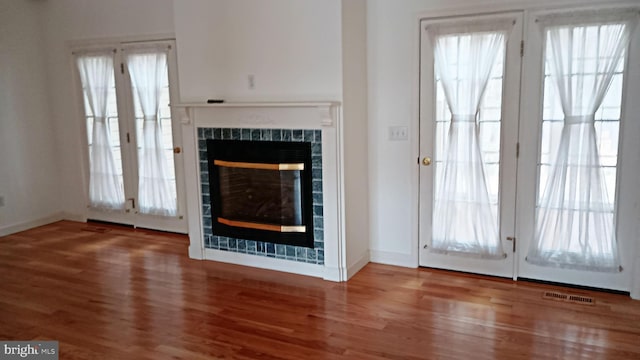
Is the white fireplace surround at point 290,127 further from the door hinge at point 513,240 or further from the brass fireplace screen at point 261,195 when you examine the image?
the door hinge at point 513,240

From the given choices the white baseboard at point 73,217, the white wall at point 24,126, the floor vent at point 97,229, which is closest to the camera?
the white wall at point 24,126

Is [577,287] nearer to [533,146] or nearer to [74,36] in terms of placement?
[533,146]

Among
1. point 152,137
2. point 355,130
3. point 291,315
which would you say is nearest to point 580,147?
point 355,130

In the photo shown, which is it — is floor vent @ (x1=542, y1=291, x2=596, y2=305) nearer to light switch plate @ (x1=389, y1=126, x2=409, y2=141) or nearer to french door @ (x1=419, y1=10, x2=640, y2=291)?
french door @ (x1=419, y1=10, x2=640, y2=291)

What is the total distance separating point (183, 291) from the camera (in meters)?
4.22

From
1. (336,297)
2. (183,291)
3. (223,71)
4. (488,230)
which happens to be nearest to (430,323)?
(336,297)

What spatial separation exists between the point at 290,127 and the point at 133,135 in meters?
2.51

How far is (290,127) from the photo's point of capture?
4.36m

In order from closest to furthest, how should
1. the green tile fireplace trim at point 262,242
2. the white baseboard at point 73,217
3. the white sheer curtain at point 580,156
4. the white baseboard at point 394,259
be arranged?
the white sheer curtain at point 580,156
the green tile fireplace trim at point 262,242
the white baseboard at point 394,259
the white baseboard at point 73,217

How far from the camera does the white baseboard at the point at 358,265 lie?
4.40m

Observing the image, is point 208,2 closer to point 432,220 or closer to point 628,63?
point 432,220

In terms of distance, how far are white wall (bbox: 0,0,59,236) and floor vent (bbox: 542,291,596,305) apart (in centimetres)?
577

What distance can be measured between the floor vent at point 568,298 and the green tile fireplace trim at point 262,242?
1.81 meters

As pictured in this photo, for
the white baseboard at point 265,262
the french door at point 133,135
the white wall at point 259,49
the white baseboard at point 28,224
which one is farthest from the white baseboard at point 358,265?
the white baseboard at point 28,224
